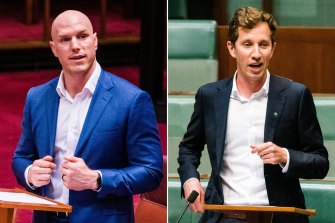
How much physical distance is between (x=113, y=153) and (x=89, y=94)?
0.15 metres

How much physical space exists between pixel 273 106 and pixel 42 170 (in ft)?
1.81

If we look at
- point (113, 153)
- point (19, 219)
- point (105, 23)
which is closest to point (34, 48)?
point (105, 23)

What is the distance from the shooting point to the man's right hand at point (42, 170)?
2377 mm

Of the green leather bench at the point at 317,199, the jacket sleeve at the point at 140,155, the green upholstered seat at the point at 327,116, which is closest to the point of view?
the jacket sleeve at the point at 140,155

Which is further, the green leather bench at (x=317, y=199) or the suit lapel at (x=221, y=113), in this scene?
the green leather bench at (x=317, y=199)

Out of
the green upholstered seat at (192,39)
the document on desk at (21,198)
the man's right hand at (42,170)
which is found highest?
the green upholstered seat at (192,39)

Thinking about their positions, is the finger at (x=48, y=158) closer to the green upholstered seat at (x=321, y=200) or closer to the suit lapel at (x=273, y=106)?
the suit lapel at (x=273, y=106)

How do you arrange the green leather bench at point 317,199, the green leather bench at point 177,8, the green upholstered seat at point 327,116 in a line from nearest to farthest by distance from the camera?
the green leather bench at point 317,199
the green upholstered seat at point 327,116
the green leather bench at point 177,8

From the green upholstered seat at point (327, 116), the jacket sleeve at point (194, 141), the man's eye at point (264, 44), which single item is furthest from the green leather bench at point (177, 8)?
the man's eye at point (264, 44)

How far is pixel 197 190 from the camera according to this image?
233 centimetres

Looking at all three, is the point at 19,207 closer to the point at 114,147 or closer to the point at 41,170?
the point at 41,170

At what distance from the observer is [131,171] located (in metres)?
2.40

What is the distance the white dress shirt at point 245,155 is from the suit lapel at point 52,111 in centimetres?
A: 40

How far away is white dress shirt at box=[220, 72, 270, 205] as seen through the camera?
2.38 meters
